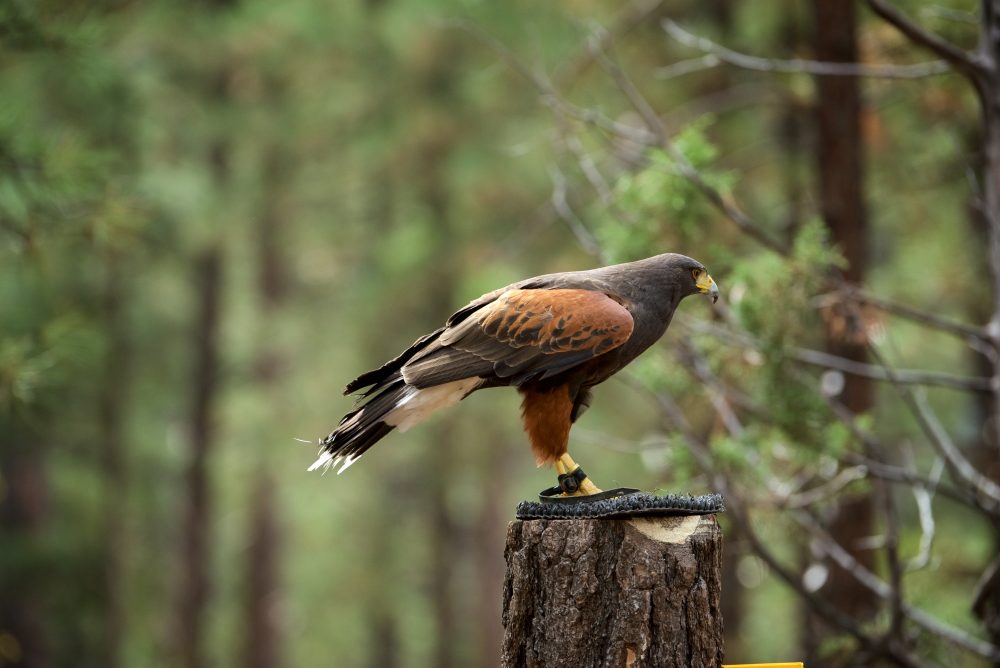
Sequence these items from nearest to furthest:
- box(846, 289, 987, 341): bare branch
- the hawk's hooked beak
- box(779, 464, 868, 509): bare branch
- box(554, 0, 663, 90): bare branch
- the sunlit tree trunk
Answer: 1. the hawk's hooked beak
2. box(846, 289, 987, 341): bare branch
3. box(779, 464, 868, 509): bare branch
4. the sunlit tree trunk
5. box(554, 0, 663, 90): bare branch

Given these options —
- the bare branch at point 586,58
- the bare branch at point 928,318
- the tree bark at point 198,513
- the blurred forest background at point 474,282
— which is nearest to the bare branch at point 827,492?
the blurred forest background at point 474,282

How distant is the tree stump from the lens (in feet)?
13.1

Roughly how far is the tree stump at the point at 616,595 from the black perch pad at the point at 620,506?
1.5 inches

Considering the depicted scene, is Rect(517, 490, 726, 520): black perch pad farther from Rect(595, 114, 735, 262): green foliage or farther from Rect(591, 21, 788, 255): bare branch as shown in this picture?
Rect(595, 114, 735, 262): green foliage

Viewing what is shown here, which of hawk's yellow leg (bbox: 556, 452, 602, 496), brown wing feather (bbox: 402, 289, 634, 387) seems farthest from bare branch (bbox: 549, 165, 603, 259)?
hawk's yellow leg (bbox: 556, 452, 602, 496)

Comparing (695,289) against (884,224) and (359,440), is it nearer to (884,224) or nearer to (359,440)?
(359,440)

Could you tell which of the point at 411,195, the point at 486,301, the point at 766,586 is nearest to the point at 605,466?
the point at 766,586

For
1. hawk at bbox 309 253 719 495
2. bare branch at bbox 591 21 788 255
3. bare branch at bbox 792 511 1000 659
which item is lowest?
bare branch at bbox 792 511 1000 659

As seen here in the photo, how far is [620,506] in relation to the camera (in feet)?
13.5

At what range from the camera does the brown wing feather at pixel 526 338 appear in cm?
432

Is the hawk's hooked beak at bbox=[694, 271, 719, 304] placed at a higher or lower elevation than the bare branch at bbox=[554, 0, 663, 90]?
lower

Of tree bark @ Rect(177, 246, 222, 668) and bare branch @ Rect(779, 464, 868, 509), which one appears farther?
tree bark @ Rect(177, 246, 222, 668)

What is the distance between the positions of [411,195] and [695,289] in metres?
11.6

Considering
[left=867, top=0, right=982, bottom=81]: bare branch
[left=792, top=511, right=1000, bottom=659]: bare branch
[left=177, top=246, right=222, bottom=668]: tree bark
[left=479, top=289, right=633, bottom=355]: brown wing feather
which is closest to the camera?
[left=479, top=289, right=633, bottom=355]: brown wing feather
